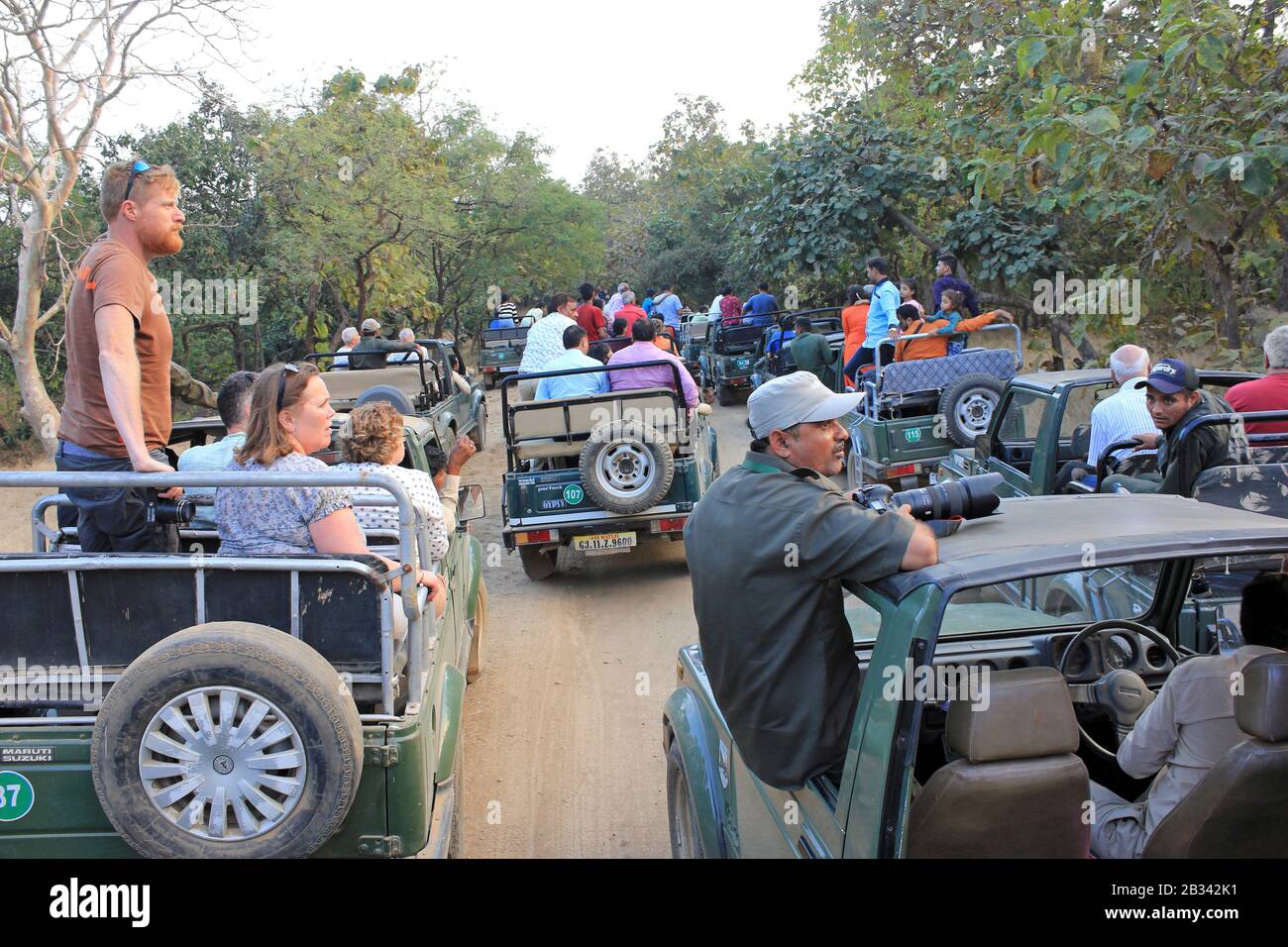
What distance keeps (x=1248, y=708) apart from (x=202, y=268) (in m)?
18.4

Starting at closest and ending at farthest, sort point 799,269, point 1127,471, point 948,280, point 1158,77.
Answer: point 1127,471 < point 1158,77 < point 948,280 < point 799,269

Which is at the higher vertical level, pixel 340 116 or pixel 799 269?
pixel 340 116

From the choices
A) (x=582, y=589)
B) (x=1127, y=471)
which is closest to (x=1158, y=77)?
(x=1127, y=471)

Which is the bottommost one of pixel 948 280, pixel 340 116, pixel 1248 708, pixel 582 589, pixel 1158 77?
pixel 582 589

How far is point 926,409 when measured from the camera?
10.5 m

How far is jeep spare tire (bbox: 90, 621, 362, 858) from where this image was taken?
9.89 feet

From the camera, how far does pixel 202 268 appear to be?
59.3 ft

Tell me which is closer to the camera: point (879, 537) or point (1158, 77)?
point (879, 537)

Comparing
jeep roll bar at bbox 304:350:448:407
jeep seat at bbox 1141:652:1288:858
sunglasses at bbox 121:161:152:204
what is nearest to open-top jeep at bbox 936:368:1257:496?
jeep seat at bbox 1141:652:1288:858

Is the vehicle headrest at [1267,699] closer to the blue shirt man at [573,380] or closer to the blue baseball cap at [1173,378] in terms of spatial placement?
the blue baseball cap at [1173,378]

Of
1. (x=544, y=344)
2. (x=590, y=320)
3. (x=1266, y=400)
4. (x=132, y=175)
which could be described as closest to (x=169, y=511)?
(x=132, y=175)

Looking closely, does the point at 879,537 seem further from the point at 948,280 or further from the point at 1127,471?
the point at 948,280

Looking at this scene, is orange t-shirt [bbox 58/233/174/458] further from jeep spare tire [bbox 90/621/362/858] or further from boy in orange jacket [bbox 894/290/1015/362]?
boy in orange jacket [bbox 894/290/1015/362]

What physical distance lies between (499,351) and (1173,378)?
1771 cm
